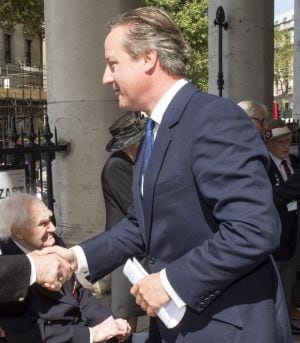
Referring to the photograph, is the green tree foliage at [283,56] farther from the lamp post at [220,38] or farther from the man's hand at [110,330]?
the man's hand at [110,330]

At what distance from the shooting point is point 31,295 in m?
2.88

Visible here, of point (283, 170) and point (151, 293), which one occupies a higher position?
point (283, 170)

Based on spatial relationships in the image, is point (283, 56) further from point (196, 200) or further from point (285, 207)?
point (196, 200)

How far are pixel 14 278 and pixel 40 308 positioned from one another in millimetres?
629

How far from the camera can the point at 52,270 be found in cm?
237

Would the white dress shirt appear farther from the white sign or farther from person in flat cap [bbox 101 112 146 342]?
the white sign

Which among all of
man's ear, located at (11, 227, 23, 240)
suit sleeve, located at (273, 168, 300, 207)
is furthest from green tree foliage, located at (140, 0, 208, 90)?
man's ear, located at (11, 227, 23, 240)

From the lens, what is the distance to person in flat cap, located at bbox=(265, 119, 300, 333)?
166 inches

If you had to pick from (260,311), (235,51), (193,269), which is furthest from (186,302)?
(235,51)

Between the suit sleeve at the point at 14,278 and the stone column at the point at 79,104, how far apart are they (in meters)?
3.21

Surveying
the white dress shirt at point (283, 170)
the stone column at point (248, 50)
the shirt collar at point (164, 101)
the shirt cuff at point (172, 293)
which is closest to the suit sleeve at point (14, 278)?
the shirt cuff at point (172, 293)

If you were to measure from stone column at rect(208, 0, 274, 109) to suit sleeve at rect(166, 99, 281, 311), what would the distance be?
263 inches

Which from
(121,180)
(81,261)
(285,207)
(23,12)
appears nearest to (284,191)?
(285,207)

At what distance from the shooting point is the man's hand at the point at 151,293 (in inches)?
73.8
